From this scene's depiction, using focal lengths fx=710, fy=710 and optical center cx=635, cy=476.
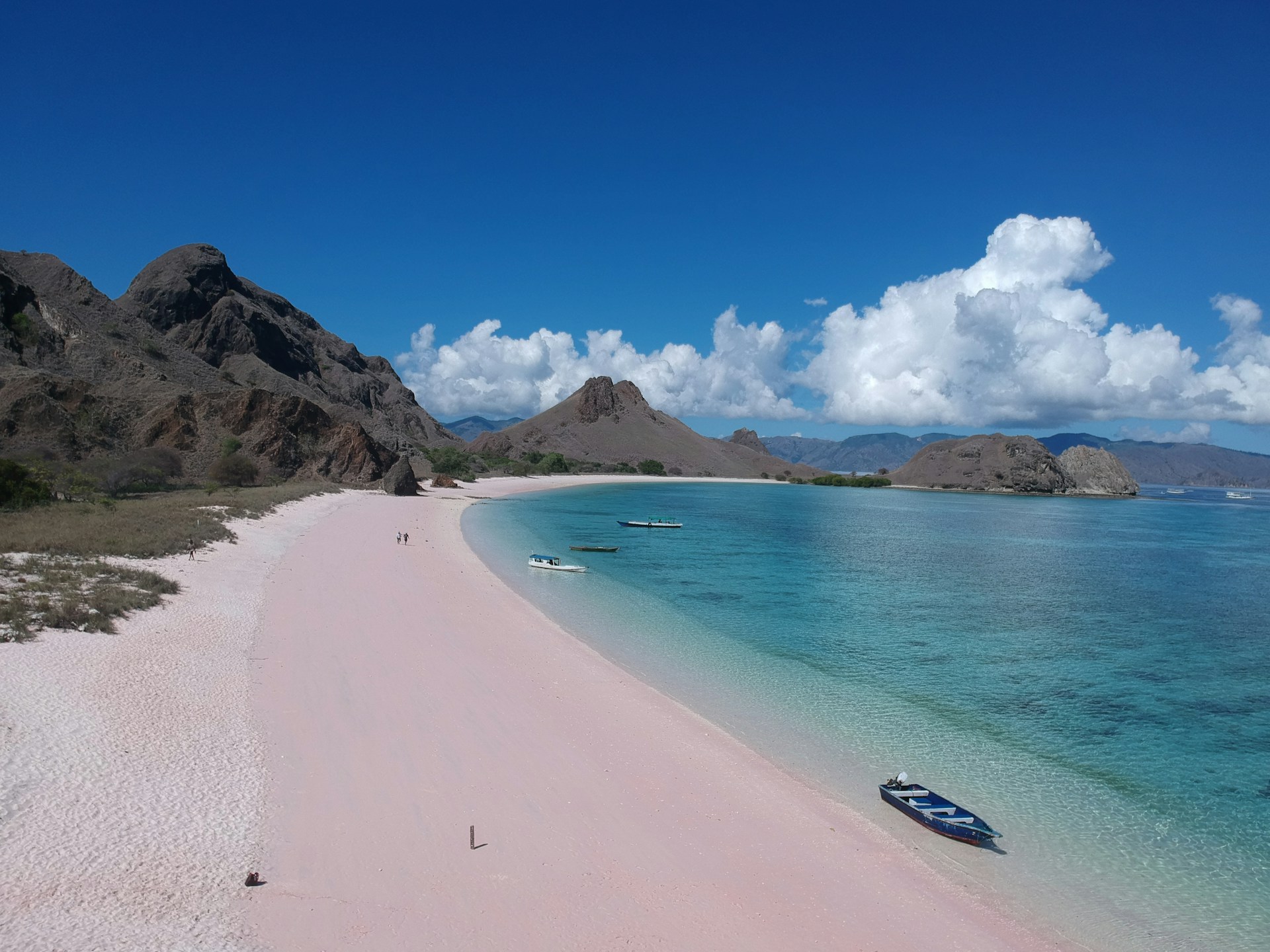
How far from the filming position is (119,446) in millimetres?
41656

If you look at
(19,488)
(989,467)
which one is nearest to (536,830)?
(19,488)

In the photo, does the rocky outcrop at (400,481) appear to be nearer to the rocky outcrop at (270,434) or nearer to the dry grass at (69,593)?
the rocky outcrop at (270,434)

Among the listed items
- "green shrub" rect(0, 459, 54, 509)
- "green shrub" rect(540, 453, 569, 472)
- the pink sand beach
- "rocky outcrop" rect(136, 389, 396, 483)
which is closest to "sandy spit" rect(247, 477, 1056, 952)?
the pink sand beach

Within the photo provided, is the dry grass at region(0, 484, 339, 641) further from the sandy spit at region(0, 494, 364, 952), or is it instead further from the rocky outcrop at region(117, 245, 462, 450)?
the rocky outcrop at region(117, 245, 462, 450)

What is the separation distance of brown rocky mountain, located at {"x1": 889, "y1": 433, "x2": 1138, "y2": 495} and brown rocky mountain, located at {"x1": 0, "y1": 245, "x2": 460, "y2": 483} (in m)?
112

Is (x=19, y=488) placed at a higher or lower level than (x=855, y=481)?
lower

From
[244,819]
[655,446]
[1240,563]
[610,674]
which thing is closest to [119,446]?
[610,674]

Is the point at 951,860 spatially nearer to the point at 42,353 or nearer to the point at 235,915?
the point at 235,915

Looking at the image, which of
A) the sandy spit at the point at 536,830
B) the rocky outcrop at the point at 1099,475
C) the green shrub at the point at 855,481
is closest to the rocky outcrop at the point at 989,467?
the rocky outcrop at the point at 1099,475

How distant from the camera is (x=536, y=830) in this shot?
705cm

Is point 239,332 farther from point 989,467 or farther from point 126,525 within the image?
point 989,467

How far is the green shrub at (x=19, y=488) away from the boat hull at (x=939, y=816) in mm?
26329

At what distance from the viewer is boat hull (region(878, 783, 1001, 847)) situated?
25.2ft

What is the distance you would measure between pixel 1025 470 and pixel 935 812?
146 metres
